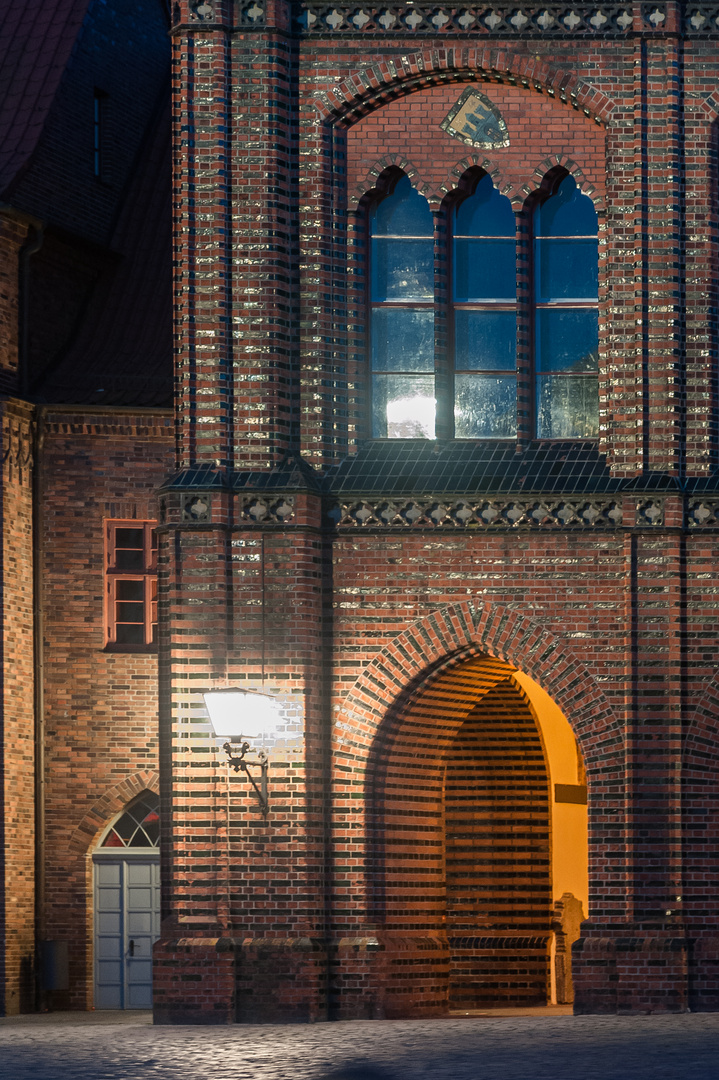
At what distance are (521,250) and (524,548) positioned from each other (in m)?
2.60

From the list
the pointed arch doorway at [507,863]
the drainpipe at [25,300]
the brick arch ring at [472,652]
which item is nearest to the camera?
the brick arch ring at [472,652]

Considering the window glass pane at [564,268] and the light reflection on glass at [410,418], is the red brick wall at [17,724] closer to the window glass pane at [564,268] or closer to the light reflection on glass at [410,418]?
the light reflection on glass at [410,418]

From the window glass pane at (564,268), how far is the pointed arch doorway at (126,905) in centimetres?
725

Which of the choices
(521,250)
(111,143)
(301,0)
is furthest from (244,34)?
(111,143)

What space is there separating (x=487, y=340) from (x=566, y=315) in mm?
714

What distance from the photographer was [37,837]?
21.6 meters

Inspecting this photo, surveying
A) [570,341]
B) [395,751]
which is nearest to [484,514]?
[570,341]

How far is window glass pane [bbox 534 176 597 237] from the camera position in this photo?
715 inches

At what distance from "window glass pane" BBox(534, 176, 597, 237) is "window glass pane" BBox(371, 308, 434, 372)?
1.23 m

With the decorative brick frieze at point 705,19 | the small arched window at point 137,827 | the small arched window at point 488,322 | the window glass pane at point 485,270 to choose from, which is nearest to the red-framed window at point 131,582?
the small arched window at point 137,827

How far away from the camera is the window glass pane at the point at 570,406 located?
712 inches

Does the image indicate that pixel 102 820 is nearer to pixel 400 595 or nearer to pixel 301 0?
pixel 400 595

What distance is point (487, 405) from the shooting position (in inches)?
717

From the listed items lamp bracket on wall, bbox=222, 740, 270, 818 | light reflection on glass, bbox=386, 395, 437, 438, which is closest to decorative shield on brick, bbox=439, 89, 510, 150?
light reflection on glass, bbox=386, 395, 437, 438
